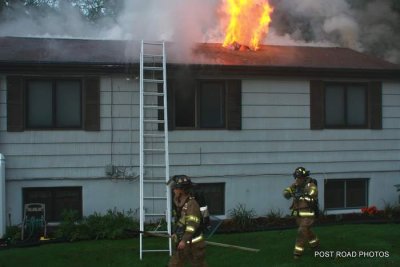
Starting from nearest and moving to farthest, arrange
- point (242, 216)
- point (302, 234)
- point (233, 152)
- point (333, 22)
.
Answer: point (302, 234), point (242, 216), point (233, 152), point (333, 22)

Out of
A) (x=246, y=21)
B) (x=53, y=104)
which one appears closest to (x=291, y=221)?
(x=246, y=21)

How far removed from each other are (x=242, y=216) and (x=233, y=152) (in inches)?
53.8

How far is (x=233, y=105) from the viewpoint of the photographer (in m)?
11.5

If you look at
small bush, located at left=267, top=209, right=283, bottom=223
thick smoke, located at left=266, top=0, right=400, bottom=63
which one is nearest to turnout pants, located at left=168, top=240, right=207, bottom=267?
small bush, located at left=267, top=209, right=283, bottom=223

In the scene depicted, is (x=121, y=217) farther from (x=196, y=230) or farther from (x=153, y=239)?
(x=196, y=230)

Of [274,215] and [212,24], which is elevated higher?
[212,24]

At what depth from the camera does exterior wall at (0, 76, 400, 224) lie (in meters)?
10.6

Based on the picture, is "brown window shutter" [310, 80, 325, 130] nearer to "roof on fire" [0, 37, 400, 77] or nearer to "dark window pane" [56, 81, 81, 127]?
"roof on fire" [0, 37, 400, 77]

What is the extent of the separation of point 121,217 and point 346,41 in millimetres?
9753

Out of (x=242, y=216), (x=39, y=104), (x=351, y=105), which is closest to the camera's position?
(x=39, y=104)

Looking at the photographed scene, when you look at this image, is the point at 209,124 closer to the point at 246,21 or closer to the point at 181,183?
the point at 246,21

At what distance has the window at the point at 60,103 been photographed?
10719 mm

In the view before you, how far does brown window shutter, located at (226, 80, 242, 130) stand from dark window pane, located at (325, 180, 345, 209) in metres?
2.54

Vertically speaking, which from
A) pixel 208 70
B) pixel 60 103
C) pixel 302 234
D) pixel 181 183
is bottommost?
pixel 302 234
